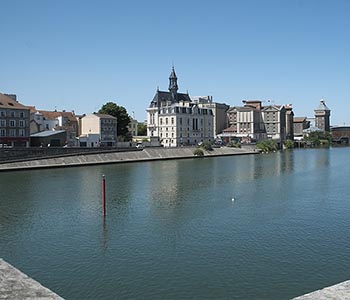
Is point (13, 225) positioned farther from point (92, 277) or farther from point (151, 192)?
point (151, 192)

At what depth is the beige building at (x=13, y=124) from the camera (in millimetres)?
55375

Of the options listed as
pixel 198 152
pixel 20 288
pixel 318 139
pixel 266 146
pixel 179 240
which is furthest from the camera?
pixel 318 139

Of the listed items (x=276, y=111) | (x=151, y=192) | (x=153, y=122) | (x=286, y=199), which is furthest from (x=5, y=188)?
(x=276, y=111)

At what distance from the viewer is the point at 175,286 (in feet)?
40.1

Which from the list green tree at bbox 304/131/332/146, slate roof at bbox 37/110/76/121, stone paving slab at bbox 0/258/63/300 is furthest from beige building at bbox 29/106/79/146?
green tree at bbox 304/131/332/146

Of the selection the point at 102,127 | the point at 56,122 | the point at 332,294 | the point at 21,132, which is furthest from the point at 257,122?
the point at 332,294

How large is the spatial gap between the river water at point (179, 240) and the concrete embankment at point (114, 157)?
14928 millimetres

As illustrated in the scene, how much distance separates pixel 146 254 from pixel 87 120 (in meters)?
60.6

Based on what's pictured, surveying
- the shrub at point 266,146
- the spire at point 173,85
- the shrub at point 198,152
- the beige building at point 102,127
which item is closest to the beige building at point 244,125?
the shrub at point 266,146

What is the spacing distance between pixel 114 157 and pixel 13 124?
1404cm

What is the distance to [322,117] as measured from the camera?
559 ft

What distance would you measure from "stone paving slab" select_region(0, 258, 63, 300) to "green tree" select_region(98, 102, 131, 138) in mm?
66552

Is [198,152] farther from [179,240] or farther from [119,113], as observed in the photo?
[179,240]

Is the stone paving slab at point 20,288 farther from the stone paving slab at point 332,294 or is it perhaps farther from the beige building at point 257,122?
the beige building at point 257,122
